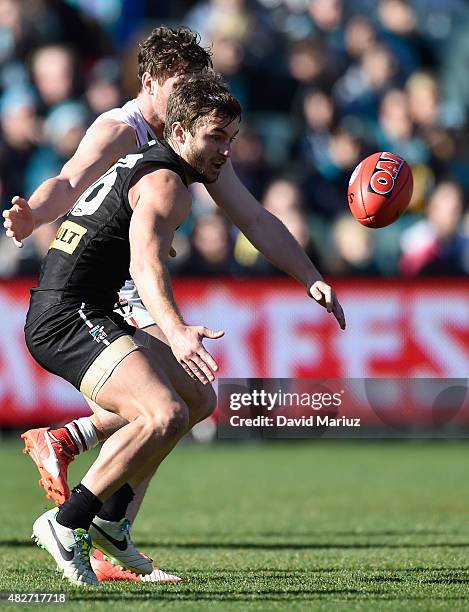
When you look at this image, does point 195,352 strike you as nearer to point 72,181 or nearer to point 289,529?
point 72,181

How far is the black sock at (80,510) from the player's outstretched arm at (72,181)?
3.92 ft

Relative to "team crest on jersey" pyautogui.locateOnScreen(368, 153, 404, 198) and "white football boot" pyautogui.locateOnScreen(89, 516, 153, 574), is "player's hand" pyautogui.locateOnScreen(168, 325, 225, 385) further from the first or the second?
"team crest on jersey" pyautogui.locateOnScreen(368, 153, 404, 198)

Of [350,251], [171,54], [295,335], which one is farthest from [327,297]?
[350,251]

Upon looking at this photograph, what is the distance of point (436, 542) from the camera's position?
7230 millimetres

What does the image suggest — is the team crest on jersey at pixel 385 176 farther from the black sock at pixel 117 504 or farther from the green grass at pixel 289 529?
the black sock at pixel 117 504

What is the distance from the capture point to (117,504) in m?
5.61

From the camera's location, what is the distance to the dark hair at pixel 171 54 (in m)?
6.13

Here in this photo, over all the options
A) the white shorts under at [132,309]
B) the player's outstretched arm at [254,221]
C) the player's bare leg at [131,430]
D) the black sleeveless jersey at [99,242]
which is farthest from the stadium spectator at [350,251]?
the player's bare leg at [131,430]

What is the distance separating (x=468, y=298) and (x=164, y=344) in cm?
716

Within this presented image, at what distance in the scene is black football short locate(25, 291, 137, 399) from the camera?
17.2 feet

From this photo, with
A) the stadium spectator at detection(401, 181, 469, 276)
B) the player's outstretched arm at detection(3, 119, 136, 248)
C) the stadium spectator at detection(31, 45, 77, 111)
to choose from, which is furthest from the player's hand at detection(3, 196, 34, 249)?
the stadium spectator at detection(31, 45, 77, 111)

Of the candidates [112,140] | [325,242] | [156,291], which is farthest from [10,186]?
[156,291]

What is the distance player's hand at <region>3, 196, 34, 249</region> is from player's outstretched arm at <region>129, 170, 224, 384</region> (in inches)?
25.0

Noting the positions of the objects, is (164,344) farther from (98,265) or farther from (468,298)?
(468,298)
